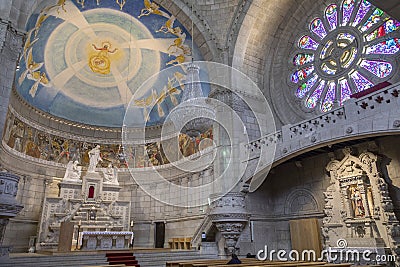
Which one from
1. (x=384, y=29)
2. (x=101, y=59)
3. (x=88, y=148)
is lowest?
(x=88, y=148)

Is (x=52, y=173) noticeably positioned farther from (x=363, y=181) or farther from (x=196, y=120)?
(x=363, y=181)

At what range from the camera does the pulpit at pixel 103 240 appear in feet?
36.1

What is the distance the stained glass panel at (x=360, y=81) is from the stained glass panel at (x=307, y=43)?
7.16 ft

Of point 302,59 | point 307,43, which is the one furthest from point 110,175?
point 307,43

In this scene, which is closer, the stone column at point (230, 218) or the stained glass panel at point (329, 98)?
the stone column at point (230, 218)

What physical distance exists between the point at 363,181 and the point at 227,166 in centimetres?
450

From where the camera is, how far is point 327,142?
8.42 meters

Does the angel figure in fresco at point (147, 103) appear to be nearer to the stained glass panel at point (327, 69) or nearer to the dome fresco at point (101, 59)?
the dome fresco at point (101, 59)

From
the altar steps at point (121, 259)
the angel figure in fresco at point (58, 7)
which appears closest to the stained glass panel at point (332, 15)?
the angel figure in fresco at point (58, 7)

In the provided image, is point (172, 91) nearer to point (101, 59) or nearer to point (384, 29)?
point (101, 59)

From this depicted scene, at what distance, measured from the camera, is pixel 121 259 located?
9016 millimetres

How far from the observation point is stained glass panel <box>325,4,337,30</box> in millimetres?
12008

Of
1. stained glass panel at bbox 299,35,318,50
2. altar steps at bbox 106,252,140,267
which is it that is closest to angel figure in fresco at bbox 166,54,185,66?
stained glass panel at bbox 299,35,318,50

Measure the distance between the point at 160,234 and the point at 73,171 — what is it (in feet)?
17.2
